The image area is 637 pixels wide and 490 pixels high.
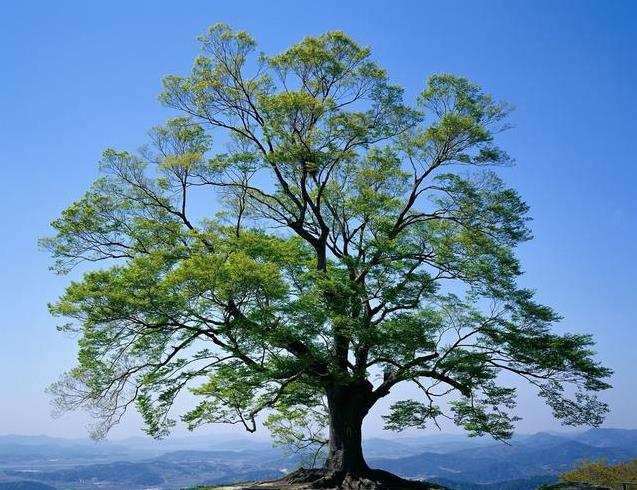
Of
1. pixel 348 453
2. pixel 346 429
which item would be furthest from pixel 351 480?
pixel 346 429

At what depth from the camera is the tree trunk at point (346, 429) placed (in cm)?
1686

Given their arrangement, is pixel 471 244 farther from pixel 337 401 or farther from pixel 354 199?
pixel 337 401

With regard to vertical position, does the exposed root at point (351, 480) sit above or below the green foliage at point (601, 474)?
below

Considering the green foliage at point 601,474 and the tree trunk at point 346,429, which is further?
the green foliage at point 601,474

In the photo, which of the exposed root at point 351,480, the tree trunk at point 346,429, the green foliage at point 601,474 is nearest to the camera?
the exposed root at point 351,480

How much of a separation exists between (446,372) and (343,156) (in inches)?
278

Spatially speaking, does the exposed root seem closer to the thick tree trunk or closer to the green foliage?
the thick tree trunk

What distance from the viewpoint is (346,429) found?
676 inches

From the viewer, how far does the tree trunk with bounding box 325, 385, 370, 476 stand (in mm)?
16859

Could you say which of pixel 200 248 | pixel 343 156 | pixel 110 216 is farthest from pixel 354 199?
pixel 110 216

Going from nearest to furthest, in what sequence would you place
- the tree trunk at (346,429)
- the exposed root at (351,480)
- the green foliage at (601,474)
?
the exposed root at (351,480), the tree trunk at (346,429), the green foliage at (601,474)

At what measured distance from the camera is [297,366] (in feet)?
51.0

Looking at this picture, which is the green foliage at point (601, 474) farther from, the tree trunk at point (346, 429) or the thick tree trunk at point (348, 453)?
the tree trunk at point (346, 429)

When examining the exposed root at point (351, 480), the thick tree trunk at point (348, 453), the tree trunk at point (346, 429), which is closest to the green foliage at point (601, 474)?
the exposed root at point (351, 480)
